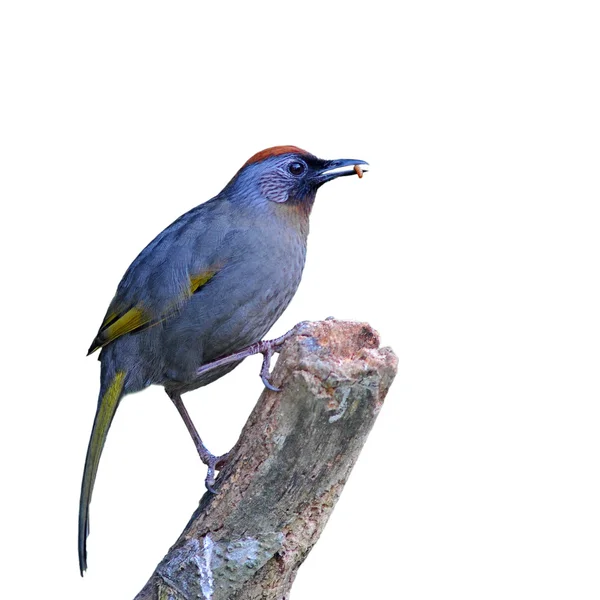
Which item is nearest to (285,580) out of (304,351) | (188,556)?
(188,556)

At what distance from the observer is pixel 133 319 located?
4.70 m

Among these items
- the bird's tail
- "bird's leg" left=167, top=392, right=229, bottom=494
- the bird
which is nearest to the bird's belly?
the bird

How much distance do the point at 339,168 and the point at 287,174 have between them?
299mm

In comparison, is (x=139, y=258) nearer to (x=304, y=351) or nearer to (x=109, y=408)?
(x=109, y=408)

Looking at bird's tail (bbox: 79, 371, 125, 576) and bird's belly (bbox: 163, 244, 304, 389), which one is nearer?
bird's belly (bbox: 163, 244, 304, 389)

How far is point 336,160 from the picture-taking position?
4.93 m

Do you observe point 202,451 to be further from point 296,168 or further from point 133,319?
point 296,168

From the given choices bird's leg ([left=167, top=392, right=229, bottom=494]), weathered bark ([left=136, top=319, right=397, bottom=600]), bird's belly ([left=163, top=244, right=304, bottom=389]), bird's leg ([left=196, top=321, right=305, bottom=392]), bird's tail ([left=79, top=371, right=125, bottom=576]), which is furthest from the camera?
bird's leg ([left=167, top=392, right=229, bottom=494])

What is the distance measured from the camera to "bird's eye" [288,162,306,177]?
192 inches

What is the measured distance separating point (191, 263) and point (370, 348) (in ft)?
3.54

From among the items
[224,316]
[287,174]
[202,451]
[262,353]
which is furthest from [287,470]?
[287,174]

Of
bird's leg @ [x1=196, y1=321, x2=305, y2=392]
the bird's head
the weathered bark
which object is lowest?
the weathered bark

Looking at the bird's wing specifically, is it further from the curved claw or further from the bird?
the curved claw

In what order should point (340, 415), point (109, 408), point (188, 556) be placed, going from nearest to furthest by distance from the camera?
point (340, 415), point (188, 556), point (109, 408)
